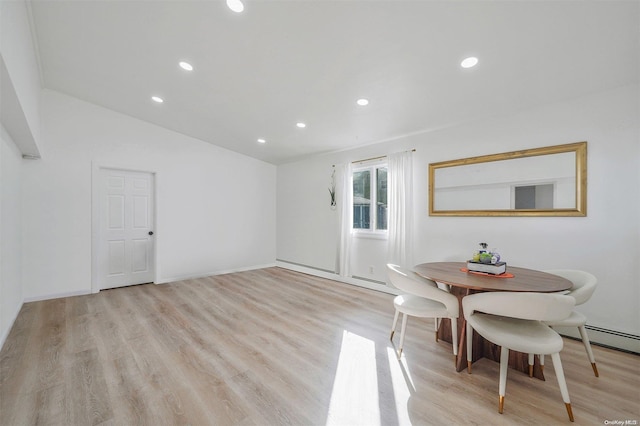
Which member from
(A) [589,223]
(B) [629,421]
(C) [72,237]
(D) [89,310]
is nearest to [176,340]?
(D) [89,310]

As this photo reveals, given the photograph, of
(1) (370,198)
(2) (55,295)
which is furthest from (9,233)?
(1) (370,198)

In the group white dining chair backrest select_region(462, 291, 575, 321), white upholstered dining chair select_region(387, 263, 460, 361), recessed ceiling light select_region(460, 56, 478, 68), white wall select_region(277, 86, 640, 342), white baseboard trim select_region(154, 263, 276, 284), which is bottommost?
white baseboard trim select_region(154, 263, 276, 284)

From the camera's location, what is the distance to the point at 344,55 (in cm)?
239

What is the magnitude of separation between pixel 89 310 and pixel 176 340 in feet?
5.81

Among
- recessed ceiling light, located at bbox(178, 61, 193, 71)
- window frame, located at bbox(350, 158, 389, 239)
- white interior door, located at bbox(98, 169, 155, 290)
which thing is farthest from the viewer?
window frame, located at bbox(350, 158, 389, 239)

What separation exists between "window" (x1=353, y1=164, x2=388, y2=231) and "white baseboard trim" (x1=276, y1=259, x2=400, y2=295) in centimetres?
94

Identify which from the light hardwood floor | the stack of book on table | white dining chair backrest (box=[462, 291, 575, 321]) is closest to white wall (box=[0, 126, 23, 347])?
the light hardwood floor

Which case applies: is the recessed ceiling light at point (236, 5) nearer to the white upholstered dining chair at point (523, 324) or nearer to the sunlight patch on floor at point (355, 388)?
the white upholstered dining chair at point (523, 324)

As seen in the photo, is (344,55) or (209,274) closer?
(344,55)

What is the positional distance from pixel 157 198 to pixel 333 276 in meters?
3.58

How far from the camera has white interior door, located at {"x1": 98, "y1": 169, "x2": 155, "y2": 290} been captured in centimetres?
432

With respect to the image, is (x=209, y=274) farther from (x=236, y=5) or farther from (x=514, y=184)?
(x=514, y=184)

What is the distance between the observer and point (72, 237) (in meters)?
3.98

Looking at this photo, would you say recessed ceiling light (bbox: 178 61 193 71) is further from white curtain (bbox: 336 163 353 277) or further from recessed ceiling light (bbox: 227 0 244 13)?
white curtain (bbox: 336 163 353 277)
